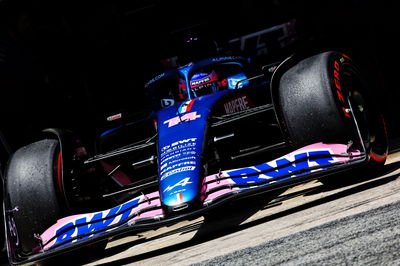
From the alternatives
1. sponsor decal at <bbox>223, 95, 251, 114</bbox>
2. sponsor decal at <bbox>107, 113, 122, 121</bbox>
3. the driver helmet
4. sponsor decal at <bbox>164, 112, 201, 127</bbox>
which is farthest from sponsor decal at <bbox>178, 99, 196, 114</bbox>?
the driver helmet

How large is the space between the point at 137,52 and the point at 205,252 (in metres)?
7.12

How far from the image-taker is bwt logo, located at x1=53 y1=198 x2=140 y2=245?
4.19 metres

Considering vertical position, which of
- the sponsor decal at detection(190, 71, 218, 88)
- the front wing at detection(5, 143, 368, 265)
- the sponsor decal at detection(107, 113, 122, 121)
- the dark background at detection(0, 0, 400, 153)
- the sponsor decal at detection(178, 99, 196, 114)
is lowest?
the front wing at detection(5, 143, 368, 265)

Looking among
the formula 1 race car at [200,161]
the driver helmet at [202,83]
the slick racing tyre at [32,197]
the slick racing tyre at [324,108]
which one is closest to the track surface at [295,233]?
the formula 1 race car at [200,161]

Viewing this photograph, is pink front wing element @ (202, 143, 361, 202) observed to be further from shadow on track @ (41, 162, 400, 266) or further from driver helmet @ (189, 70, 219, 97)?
driver helmet @ (189, 70, 219, 97)

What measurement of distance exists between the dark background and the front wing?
5402mm

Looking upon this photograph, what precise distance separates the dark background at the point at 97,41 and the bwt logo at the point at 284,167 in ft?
18.2

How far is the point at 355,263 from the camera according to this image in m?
2.48

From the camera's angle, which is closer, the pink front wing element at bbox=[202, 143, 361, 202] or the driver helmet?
the pink front wing element at bbox=[202, 143, 361, 202]

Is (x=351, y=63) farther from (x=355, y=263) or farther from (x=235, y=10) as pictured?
(x=235, y=10)

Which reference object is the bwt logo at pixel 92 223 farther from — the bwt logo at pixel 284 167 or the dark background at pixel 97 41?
the dark background at pixel 97 41

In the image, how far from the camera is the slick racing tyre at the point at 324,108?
438 cm

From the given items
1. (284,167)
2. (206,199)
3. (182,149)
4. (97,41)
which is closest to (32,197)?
(182,149)

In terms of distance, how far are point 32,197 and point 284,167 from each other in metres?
1.88
